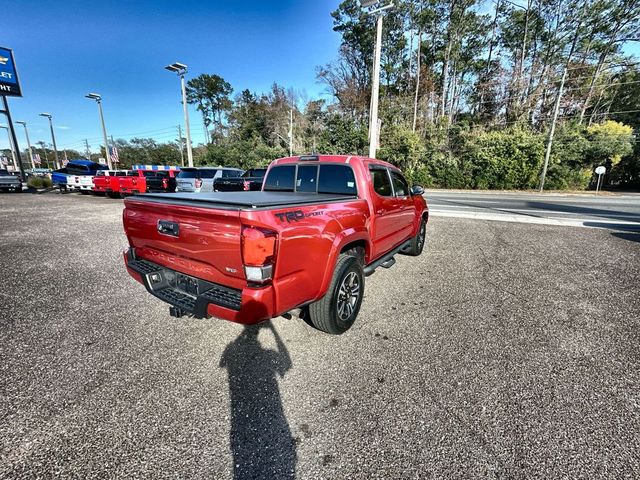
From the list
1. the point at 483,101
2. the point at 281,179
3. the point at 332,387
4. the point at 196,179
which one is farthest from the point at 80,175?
the point at 483,101

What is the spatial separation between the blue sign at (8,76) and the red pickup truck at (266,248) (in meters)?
29.2

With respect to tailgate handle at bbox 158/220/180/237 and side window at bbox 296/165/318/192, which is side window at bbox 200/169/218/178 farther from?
tailgate handle at bbox 158/220/180/237

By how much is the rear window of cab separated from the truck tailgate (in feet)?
6.05

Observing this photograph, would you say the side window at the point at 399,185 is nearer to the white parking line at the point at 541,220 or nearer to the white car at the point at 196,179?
the white parking line at the point at 541,220

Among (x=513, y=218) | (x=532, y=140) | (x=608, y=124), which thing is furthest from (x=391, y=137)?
(x=513, y=218)

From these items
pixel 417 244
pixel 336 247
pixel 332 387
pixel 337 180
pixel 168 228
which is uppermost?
pixel 337 180

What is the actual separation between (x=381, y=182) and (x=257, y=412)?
3120mm

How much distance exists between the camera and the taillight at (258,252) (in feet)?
6.73

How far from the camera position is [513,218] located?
10188mm

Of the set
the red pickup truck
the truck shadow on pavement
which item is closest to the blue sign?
the red pickup truck

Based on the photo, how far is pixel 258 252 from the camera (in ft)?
6.79

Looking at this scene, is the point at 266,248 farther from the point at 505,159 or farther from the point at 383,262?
the point at 505,159

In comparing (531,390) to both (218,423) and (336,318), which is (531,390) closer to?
(336,318)

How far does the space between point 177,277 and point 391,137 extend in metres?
29.8
